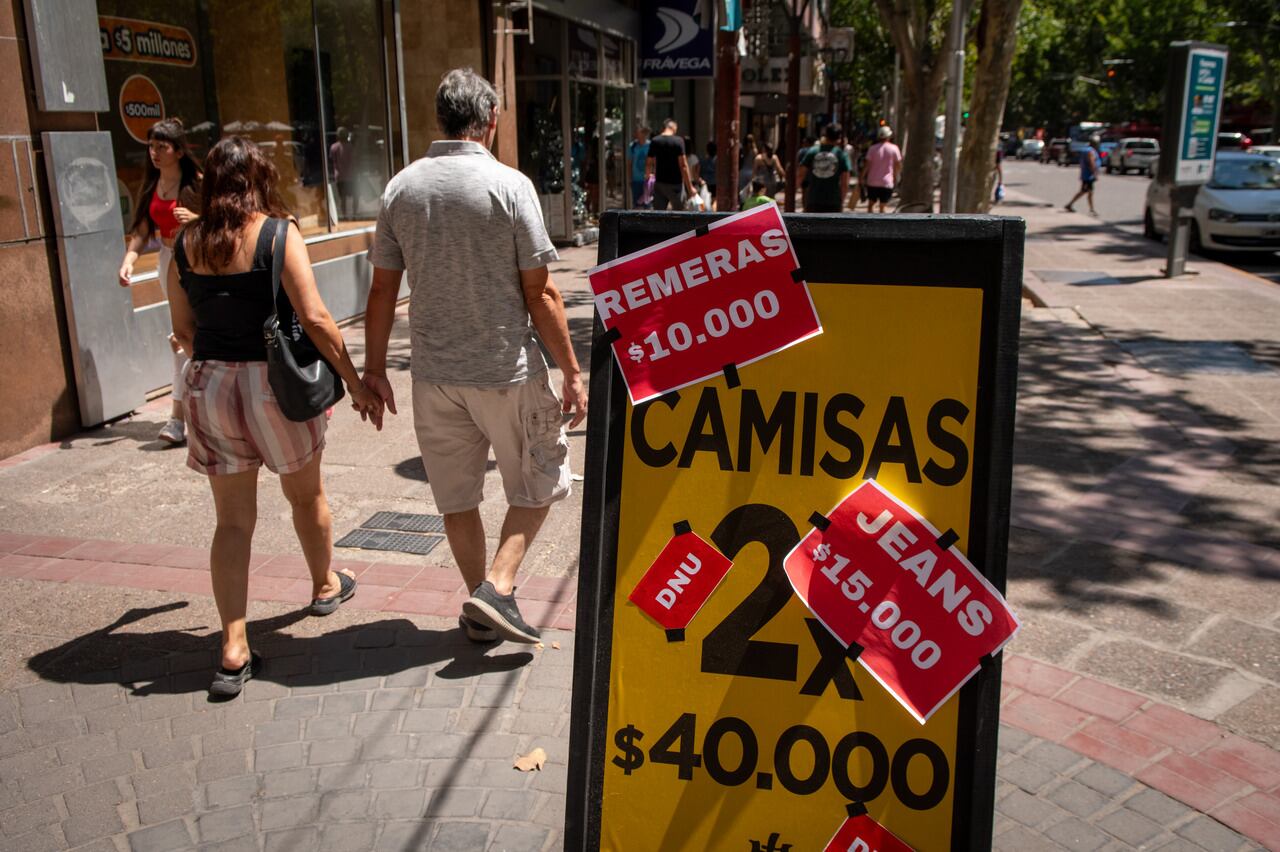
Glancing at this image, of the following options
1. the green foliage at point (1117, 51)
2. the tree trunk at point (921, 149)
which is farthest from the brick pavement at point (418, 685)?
the green foliage at point (1117, 51)

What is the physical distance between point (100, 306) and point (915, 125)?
11.1 m

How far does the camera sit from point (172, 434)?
670 centimetres

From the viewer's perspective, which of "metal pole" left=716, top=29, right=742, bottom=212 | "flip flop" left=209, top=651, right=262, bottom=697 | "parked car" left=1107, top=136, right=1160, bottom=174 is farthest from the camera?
"parked car" left=1107, top=136, right=1160, bottom=174

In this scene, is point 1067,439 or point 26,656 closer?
point 26,656

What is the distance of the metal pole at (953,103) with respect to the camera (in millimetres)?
11930

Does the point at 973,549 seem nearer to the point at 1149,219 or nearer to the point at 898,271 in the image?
the point at 898,271

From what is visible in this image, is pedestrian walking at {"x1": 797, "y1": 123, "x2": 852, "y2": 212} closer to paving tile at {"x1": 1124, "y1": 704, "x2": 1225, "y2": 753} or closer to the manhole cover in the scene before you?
the manhole cover

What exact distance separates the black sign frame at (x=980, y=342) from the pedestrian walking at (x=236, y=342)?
5.81ft

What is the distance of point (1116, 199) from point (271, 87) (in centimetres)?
2801

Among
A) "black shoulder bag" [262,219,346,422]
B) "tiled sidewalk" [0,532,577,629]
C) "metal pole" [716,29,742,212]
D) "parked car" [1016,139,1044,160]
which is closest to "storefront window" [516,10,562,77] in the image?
"metal pole" [716,29,742,212]

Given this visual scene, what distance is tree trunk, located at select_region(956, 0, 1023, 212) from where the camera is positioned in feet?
40.8

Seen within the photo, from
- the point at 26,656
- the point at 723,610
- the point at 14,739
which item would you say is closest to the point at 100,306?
the point at 26,656

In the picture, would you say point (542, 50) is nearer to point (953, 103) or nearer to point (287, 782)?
point (953, 103)

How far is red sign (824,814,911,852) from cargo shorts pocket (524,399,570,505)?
6.45 feet
